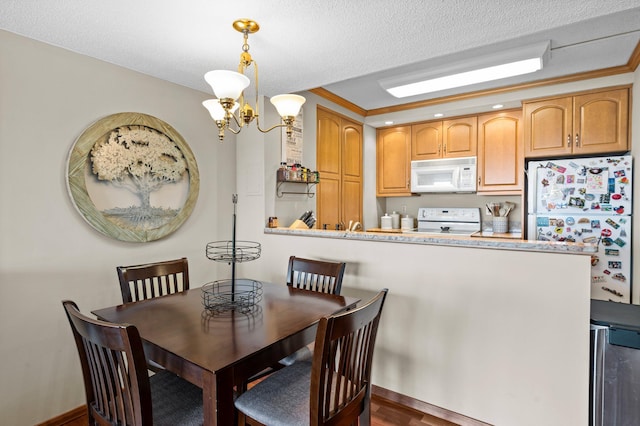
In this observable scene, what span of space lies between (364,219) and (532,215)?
1817 mm

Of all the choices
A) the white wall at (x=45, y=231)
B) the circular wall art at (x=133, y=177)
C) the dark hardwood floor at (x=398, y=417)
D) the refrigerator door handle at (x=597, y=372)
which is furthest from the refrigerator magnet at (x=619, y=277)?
the white wall at (x=45, y=231)

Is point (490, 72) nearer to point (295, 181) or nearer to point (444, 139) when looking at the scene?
point (444, 139)

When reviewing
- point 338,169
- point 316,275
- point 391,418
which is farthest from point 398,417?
point 338,169

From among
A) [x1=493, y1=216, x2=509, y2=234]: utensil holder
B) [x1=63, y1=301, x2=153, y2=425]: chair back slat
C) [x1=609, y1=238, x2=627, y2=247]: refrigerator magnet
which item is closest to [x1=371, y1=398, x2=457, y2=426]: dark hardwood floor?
[x1=63, y1=301, x2=153, y2=425]: chair back slat

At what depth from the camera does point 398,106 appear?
12.9 ft

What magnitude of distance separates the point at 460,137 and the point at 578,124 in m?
1.09

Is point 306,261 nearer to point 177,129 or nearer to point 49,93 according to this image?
point 177,129

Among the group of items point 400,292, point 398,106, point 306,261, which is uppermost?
point 398,106

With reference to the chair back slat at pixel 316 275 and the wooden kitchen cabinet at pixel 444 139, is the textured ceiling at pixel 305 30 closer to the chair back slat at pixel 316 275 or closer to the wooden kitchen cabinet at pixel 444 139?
the chair back slat at pixel 316 275

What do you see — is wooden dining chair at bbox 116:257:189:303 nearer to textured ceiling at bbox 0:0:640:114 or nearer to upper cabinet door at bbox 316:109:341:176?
textured ceiling at bbox 0:0:640:114

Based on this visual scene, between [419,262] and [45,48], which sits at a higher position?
[45,48]

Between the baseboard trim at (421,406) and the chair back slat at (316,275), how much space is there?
0.78 meters

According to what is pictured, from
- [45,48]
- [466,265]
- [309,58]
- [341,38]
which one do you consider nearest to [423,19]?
[341,38]

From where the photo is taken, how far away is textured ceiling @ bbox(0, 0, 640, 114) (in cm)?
152
